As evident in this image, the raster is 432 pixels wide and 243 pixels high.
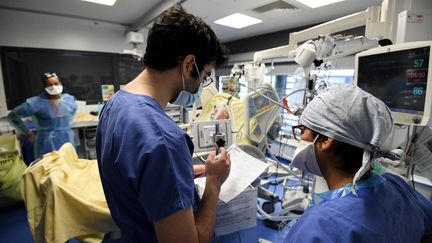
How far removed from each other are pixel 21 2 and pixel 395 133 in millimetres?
4715

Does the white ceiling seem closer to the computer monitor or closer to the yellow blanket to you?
the computer monitor

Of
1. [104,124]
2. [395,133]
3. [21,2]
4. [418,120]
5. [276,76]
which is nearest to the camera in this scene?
[104,124]

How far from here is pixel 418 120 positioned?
90 cm

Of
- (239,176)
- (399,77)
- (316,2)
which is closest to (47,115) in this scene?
(239,176)

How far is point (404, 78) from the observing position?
Answer: 3.16 feet

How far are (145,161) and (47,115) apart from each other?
277 centimetres

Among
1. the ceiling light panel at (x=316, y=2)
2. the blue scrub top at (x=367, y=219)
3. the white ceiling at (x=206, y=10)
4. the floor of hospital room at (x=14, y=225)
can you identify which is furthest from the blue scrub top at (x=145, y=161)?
the ceiling light panel at (x=316, y=2)

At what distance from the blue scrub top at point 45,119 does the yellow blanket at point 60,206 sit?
4.17 feet

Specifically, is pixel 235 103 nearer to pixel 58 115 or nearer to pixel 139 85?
pixel 139 85

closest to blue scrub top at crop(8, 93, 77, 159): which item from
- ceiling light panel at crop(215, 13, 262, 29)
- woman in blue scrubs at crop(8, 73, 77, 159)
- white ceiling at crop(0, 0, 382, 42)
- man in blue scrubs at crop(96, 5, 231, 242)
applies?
woman in blue scrubs at crop(8, 73, 77, 159)

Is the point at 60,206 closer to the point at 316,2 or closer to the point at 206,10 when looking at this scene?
the point at 206,10

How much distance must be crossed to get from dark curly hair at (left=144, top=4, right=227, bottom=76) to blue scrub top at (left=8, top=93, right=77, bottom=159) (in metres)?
2.58

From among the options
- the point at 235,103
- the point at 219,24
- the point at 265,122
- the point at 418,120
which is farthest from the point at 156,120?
the point at 219,24

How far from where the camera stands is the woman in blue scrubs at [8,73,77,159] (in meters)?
2.69
